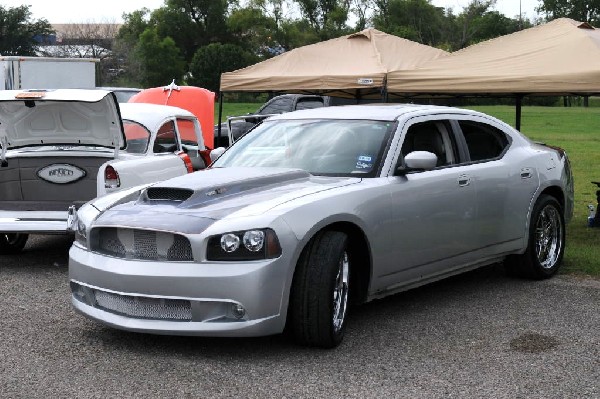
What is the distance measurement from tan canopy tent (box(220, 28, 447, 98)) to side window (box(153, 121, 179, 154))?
2639mm

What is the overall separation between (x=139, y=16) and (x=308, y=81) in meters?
97.4

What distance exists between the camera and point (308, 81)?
1214 cm

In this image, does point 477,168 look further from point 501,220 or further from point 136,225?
point 136,225

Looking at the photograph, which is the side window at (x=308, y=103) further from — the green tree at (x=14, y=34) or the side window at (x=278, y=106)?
the green tree at (x=14, y=34)

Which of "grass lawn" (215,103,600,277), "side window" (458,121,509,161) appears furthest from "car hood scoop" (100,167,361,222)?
"grass lawn" (215,103,600,277)

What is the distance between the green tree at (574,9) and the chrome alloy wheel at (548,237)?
298 ft

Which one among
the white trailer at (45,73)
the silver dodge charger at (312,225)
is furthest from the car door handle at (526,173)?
the white trailer at (45,73)

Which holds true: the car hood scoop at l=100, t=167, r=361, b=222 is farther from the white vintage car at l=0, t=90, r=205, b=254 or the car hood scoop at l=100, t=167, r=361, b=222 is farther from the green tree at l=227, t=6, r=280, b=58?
the green tree at l=227, t=6, r=280, b=58

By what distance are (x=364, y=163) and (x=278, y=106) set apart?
15.2 metres

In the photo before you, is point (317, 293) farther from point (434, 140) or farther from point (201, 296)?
point (434, 140)

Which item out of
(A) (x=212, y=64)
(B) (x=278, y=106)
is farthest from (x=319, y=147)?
(A) (x=212, y=64)

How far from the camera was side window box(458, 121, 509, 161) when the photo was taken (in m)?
7.58

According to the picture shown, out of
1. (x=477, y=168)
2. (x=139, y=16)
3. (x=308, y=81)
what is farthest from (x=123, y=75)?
(x=477, y=168)

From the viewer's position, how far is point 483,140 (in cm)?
777
